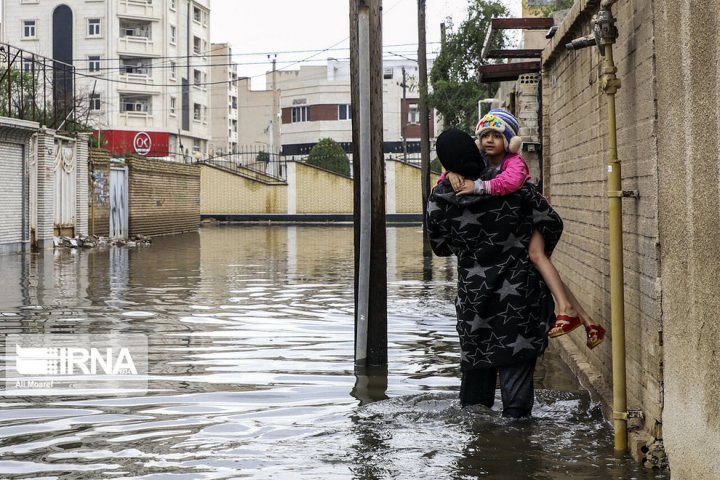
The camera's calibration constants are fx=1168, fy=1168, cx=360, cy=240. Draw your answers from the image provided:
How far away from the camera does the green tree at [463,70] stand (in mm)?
30625

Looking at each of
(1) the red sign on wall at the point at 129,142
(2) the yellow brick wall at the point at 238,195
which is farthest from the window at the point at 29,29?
(2) the yellow brick wall at the point at 238,195

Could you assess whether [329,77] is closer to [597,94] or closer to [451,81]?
[451,81]

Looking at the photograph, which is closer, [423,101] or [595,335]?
[595,335]

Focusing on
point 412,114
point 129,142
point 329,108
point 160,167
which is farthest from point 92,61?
point 160,167

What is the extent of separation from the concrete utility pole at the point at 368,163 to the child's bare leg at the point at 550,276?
105 inches

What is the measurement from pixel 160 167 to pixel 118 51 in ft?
105

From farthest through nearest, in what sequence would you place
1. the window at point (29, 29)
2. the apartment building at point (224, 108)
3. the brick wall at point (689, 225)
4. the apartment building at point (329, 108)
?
the apartment building at point (224, 108), the apartment building at point (329, 108), the window at point (29, 29), the brick wall at point (689, 225)

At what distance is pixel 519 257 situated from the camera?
620 cm

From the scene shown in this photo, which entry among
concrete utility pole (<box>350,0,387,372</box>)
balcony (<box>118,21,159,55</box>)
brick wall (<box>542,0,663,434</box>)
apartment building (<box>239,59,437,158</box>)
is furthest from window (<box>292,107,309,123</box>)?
concrete utility pole (<box>350,0,387,372</box>)

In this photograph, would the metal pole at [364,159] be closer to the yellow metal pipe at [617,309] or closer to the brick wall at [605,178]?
the brick wall at [605,178]

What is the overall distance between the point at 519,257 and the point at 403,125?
79280mm

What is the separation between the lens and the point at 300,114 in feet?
309

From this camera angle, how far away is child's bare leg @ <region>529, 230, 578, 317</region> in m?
6.07

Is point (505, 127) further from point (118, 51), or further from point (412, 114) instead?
point (412, 114)
